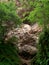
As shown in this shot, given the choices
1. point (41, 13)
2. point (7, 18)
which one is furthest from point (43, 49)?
point (7, 18)

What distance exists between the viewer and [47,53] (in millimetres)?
9555

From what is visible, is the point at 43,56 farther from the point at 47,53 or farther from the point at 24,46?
the point at 24,46

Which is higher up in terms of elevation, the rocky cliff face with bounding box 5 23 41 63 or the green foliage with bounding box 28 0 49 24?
the green foliage with bounding box 28 0 49 24

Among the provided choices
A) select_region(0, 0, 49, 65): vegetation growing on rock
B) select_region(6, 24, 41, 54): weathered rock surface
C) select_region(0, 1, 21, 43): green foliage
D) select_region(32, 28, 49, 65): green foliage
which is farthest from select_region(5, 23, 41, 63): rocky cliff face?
select_region(32, 28, 49, 65): green foliage

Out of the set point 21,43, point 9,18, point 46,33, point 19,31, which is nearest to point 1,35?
point 9,18

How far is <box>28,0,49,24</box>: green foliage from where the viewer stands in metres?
9.52

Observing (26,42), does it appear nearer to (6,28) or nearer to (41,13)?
(6,28)

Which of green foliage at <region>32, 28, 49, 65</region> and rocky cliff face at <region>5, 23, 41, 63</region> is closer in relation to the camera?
green foliage at <region>32, 28, 49, 65</region>

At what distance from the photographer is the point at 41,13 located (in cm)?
970

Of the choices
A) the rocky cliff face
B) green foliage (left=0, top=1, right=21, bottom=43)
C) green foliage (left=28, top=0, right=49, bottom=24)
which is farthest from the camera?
the rocky cliff face

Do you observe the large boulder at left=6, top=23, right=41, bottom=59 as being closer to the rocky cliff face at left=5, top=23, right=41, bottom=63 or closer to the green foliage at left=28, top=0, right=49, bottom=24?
the rocky cliff face at left=5, top=23, right=41, bottom=63

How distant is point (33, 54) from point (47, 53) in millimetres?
2600

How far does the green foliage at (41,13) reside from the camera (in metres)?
9.52

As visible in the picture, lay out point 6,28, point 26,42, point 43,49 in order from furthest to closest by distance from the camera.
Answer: point 26,42 → point 6,28 → point 43,49
